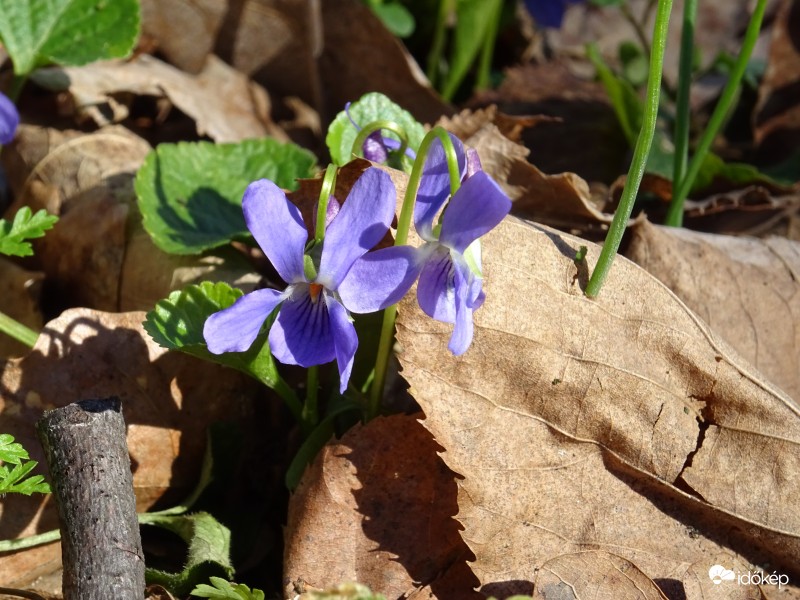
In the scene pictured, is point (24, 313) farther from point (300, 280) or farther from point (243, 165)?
point (300, 280)

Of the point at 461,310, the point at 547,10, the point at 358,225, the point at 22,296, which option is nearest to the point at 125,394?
the point at 22,296

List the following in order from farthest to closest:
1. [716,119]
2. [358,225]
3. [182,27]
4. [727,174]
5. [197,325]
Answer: [182,27] → [727,174] → [716,119] → [197,325] → [358,225]

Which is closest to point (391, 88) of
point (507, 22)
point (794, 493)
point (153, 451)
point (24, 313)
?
point (507, 22)

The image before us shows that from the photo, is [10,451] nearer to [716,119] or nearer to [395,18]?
[716,119]

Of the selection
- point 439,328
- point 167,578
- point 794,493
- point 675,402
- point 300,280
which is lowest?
point 167,578

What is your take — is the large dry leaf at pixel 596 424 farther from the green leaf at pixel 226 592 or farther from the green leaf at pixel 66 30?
the green leaf at pixel 66 30

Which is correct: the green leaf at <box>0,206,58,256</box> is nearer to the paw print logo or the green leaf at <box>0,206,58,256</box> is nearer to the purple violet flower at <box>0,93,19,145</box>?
the purple violet flower at <box>0,93,19,145</box>

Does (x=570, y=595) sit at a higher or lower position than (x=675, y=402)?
lower
